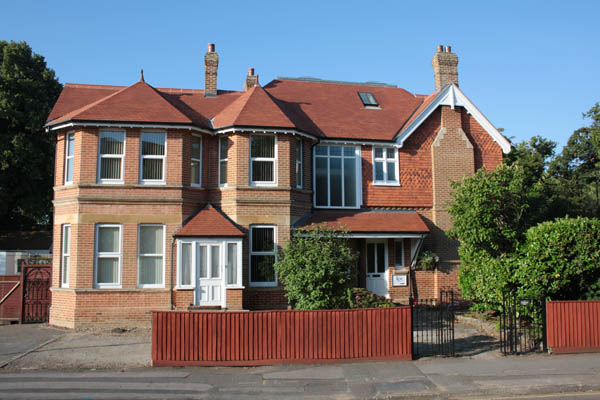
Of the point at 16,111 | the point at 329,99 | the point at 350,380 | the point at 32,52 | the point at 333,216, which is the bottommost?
the point at 350,380

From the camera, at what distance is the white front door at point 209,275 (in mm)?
15547

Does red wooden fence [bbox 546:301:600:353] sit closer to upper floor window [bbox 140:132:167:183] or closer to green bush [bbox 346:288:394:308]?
green bush [bbox 346:288:394:308]

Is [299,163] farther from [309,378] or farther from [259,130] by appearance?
[309,378]

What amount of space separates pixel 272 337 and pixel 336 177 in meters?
9.09

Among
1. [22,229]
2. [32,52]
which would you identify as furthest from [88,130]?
[22,229]

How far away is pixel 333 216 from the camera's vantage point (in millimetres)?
17875

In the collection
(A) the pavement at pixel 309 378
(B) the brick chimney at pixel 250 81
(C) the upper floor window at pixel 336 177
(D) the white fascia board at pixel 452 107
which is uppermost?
(B) the brick chimney at pixel 250 81

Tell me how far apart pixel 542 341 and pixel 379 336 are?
14.2 feet

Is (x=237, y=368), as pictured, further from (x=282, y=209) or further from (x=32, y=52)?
(x=32, y=52)

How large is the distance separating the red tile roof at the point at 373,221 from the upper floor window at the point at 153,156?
5.27 m

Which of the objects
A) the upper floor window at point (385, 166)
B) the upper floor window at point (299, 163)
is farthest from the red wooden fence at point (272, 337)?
the upper floor window at point (385, 166)

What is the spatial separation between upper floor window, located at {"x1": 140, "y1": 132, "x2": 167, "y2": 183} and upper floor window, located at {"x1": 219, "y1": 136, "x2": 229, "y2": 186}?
6.47 feet

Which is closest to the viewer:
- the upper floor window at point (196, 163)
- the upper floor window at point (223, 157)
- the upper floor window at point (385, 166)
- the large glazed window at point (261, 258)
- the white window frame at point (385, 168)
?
the large glazed window at point (261, 258)

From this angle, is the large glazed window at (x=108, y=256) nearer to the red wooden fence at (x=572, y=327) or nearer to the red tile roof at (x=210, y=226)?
the red tile roof at (x=210, y=226)
